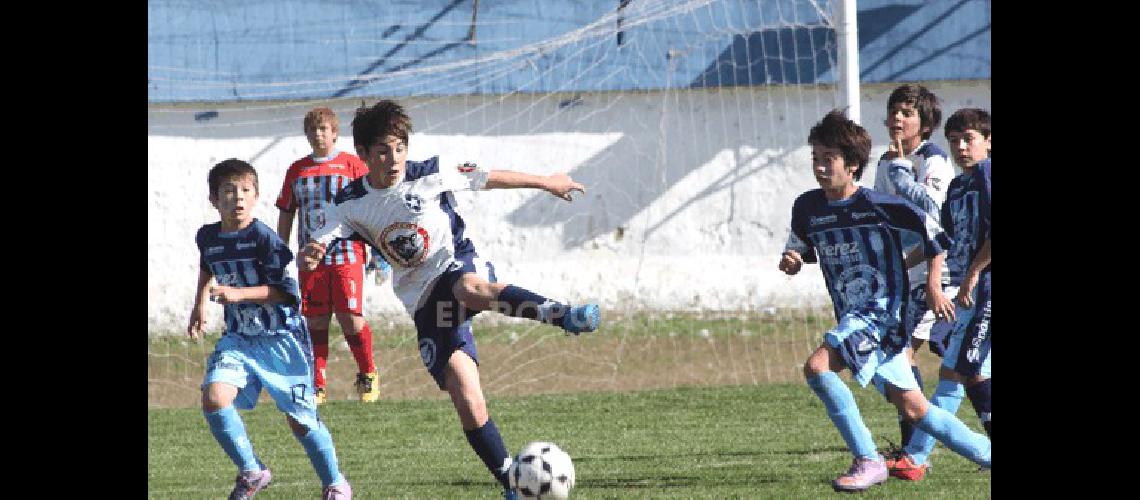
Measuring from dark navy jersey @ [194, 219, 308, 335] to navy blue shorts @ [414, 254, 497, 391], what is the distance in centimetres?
59

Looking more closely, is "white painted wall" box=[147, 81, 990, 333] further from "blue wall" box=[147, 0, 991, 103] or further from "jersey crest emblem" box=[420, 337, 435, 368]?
"jersey crest emblem" box=[420, 337, 435, 368]

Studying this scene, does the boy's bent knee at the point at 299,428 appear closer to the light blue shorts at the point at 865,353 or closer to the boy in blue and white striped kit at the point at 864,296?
the boy in blue and white striped kit at the point at 864,296

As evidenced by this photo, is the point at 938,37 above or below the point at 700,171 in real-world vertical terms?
above

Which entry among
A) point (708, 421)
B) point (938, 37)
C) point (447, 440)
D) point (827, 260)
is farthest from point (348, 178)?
point (938, 37)

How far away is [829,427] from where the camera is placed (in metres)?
9.47

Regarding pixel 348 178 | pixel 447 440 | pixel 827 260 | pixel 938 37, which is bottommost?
pixel 447 440

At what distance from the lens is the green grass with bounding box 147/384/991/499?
723 centimetres

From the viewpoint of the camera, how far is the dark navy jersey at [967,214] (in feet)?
23.9

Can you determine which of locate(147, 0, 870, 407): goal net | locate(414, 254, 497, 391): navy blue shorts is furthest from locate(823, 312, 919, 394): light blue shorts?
locate(147, 0, 870, 407): goal net

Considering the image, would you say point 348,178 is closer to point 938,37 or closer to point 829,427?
point 829,427

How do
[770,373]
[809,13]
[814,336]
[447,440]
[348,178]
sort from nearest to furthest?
[447,440] → [348,178] → [770,373] → [814,336] → [809,13]

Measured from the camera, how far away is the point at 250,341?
6.94 meters

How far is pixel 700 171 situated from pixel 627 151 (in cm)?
79

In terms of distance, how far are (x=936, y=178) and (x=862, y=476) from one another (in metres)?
1.87
